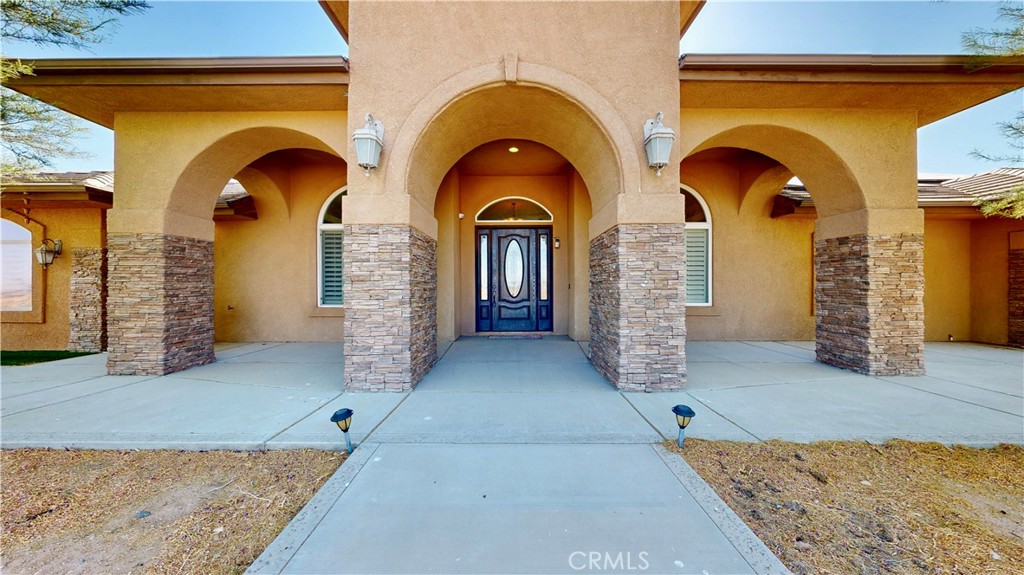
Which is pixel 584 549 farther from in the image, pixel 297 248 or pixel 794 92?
pixel 297 248

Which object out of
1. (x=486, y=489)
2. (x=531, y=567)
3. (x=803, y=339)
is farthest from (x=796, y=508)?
(x=803, y=339)

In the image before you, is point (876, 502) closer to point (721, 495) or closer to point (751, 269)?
point (721, 495)

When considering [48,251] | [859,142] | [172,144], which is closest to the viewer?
[859,142]

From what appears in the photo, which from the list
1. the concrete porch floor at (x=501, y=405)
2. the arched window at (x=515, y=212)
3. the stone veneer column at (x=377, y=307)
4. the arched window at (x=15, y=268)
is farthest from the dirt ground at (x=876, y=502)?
the arched window at (x=15, y=268)

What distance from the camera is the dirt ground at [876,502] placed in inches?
75.4

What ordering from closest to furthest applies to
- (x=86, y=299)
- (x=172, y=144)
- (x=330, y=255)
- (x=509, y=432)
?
(x=509, y=432) → (x=172, y=144) → (x=86, y=299) → (x=330, y=255)

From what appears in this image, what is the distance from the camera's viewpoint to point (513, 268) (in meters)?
8.46

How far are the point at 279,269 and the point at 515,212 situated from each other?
5415mm

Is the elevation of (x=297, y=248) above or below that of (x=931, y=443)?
above

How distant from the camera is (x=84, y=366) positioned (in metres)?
5.77

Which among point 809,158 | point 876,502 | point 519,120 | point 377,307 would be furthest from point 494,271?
point 876,502

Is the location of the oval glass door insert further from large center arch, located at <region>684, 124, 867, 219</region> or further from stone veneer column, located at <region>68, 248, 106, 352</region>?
stone veneer column, located at <region>68, 248, 106, 352</region>

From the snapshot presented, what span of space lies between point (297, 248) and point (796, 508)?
8869 millimetres

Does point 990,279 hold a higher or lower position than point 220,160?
lower
